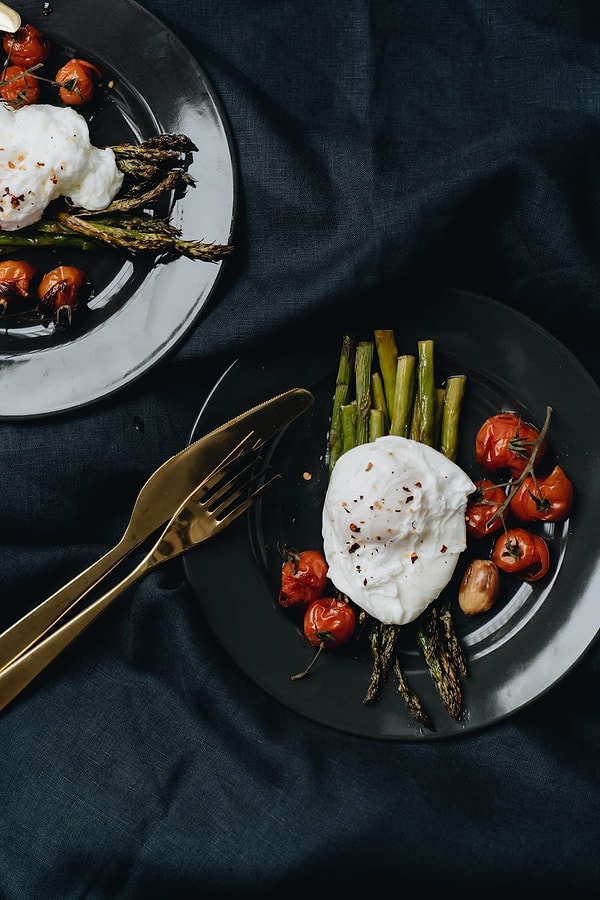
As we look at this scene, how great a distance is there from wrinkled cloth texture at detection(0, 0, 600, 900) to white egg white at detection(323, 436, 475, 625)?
0.38 metres

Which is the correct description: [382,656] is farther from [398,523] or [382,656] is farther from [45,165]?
[45,165]

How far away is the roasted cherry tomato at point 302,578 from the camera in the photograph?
2.32m

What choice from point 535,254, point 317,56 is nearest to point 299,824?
point 535,254

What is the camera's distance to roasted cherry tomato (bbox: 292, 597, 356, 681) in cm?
227

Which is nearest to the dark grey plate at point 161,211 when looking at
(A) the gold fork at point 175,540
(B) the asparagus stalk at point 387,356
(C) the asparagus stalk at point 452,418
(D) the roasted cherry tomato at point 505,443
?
(A) the gold fork at point 175,540

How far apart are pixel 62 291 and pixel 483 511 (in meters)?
1.31

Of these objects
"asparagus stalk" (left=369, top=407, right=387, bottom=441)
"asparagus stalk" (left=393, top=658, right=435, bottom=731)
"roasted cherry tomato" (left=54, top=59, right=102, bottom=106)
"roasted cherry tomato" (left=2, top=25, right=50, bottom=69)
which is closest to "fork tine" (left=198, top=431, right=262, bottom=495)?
"asparagus stalk" (left=369, top=407, right=387, bottom=441)

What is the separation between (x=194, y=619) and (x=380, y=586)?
1.84 feet

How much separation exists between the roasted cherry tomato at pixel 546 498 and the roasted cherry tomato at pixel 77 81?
1636 millimetres

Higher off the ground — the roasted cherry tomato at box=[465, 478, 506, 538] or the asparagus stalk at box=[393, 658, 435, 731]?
the roasted cherry tomato at box=[465, 478, 506, 538]

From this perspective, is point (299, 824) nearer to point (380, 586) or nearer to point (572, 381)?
point (380, 586)

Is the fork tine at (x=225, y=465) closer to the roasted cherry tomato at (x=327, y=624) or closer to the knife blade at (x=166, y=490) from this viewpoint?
the knife blade at (x=166, y=490)

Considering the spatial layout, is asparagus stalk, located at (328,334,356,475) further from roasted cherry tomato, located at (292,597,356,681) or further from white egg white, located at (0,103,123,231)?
white egg white, located at (0,103,123,231)

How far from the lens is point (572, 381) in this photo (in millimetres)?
2254
